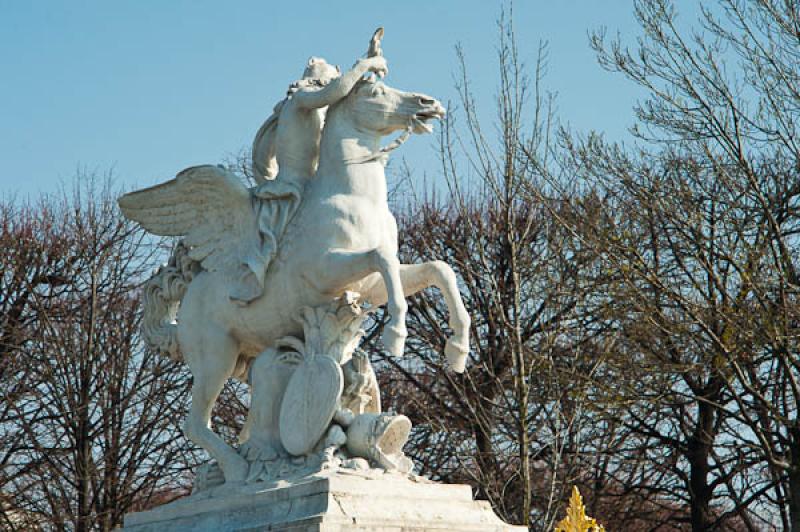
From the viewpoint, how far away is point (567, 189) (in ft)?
46.5

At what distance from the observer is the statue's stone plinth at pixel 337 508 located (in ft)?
20.4

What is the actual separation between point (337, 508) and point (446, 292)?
147 cm

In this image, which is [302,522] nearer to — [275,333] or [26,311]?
[275,333]

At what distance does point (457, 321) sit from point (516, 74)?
6195 mm

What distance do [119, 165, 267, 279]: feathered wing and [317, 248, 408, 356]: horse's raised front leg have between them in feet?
1.89

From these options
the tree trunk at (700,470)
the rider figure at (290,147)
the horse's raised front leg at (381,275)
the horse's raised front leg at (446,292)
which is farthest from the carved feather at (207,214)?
the tree trunk at (700,470)

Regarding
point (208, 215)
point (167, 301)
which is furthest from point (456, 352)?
point (167, 301)

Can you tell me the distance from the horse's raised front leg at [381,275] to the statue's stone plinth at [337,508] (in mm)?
749

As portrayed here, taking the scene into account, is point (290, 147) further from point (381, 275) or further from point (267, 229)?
point (381, 275)

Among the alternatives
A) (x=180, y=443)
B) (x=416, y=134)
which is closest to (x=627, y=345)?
(x=180, y=443)

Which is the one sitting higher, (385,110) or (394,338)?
(385,110)

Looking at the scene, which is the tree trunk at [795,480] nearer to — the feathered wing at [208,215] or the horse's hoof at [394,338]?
the horse's hoof at [394,338]

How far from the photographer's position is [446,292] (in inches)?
277

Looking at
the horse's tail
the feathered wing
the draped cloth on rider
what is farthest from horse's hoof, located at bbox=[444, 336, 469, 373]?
the horse's tail
